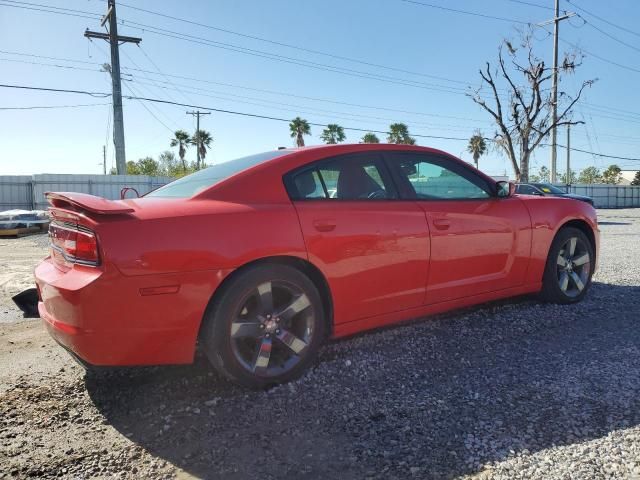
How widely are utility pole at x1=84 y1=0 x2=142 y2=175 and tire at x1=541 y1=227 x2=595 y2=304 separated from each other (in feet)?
69.2

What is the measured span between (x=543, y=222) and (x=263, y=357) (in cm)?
286

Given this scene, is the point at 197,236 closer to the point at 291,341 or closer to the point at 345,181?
the point at 291,341

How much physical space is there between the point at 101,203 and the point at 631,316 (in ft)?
14.4

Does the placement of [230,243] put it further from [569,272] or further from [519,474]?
[569,272]

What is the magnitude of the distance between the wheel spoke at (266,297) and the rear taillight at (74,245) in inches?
35.3

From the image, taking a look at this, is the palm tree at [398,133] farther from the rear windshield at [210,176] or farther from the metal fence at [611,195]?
the rear windshield at [210,176]

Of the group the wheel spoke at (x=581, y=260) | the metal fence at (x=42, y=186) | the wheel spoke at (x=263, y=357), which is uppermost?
the metal fence at (x=42, y=186)

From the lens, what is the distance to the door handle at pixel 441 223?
3600 mm

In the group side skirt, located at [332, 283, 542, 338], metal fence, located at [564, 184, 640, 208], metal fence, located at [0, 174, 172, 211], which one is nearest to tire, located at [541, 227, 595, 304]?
side skirt, located at [332, 283, 542, 338]

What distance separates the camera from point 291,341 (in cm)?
301

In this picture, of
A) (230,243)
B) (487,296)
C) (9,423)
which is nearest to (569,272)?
(487,296)

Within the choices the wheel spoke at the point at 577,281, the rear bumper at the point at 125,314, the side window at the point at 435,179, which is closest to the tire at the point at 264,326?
the rear bumper at the point at 125,314

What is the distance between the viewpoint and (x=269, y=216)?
2928mm

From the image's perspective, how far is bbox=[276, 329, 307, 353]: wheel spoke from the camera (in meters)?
2.98
